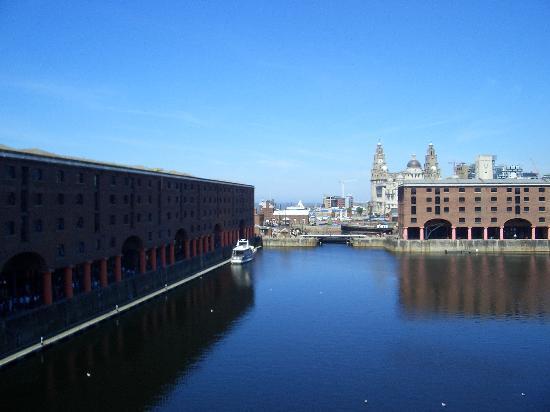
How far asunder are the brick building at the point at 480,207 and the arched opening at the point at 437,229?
0.29 m

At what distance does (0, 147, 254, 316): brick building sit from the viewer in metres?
34.6

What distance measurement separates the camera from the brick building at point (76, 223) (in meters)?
34.6

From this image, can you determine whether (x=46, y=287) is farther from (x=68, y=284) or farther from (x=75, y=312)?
(x=75, y=312)

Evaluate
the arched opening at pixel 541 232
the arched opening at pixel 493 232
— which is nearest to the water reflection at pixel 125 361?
the arched opening at pixel 493 232

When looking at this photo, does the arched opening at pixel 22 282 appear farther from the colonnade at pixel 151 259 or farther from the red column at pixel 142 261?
the red column at pixel 142 261

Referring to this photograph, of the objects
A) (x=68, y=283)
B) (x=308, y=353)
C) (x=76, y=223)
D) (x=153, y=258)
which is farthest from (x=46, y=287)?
(x=153, y=258)

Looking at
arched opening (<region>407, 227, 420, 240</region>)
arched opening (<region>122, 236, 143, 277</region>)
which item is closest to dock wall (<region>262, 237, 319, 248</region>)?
arched opening (<region>407, 227, 420, 240</region>)

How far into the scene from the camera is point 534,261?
8106cm

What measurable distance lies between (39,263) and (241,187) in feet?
208

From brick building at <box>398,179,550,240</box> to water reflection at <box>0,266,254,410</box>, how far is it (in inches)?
2302

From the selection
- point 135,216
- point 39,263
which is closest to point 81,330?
point 39,263

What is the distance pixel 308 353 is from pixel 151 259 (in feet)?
91.8

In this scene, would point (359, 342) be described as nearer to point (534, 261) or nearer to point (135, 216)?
point (135, 216)

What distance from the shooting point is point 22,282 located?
138 feet
